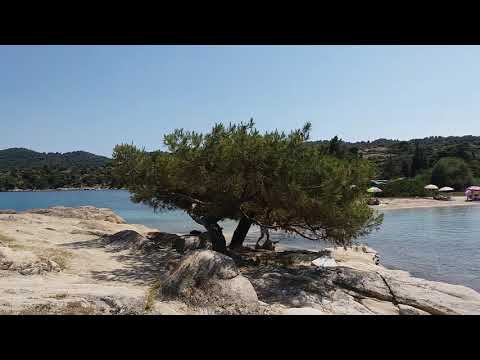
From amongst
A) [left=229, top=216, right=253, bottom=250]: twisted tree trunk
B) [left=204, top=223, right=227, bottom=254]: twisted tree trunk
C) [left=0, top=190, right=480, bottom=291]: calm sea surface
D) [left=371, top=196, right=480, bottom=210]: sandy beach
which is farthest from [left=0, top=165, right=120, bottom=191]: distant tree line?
[left=204, top=223, right=227, bottom=254]: twisted tree trunk

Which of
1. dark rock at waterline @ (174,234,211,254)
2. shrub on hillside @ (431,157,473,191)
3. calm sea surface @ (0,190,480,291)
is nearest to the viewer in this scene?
dark rock at waterline @ (174,234,211,254)

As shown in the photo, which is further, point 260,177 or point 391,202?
point 391,202

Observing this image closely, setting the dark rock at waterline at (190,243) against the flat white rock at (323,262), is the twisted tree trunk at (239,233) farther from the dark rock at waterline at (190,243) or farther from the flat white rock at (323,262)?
the flat white rock at (323,262)

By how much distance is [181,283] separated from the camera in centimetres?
809

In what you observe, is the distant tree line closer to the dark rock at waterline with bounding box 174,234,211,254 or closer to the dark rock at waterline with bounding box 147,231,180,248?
the dark rock at waterline with bounding box 147,231,180,248

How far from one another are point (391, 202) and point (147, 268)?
4873 centimetres

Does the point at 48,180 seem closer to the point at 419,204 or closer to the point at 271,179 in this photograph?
the point at 419,204

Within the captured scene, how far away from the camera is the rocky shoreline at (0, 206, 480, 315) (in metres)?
7.21

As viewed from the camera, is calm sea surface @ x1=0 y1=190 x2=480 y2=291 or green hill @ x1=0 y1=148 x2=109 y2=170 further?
green hill @ x1=0 y1=148 x2=109 y2=170
